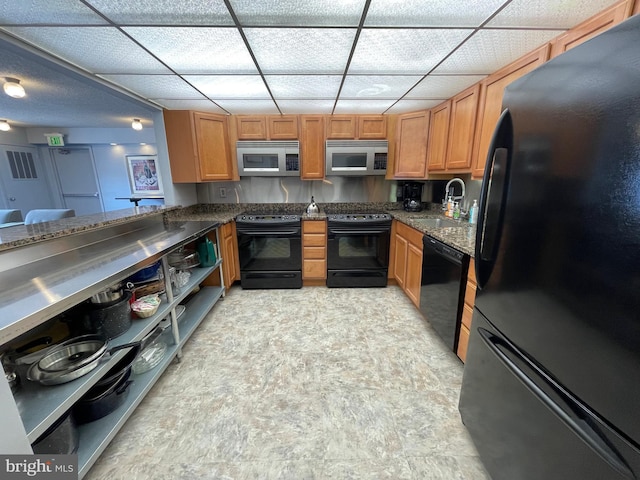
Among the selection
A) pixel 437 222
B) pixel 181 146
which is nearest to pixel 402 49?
pixel 437 222

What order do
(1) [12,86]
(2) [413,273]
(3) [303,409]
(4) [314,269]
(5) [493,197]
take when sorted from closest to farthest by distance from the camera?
(5) [493,197], (3) [303,409], (1) [12,86], (2) [413,273], (4) [314,269]

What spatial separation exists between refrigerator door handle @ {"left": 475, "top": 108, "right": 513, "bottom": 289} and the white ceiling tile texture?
746mm

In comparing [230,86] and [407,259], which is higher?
[230,86]

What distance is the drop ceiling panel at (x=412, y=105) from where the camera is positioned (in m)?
2.68

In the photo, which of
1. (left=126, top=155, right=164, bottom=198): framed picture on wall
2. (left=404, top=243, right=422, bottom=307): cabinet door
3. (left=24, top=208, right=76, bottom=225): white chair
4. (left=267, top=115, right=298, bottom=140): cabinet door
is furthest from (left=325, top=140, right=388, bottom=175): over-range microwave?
(left=126, top=155, right=164, bottom=198): framed picture on wall

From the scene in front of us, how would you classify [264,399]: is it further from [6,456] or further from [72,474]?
[6,456]

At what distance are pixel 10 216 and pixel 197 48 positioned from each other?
5.22 m

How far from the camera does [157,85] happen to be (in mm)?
2150

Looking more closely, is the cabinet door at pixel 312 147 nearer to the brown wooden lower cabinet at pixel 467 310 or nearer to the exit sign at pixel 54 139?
the brown wooden lower cabinet at pixel 467 310

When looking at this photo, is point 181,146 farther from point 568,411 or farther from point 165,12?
point 568,411

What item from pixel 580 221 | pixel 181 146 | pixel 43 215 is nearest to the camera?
pixel 580 221

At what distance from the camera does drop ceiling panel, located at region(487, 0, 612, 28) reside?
46.3 inches

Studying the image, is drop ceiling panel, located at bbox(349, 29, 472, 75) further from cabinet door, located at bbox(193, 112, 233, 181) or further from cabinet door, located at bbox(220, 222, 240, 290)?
cabinet door, located at bbox(220, 222, 240, 290)

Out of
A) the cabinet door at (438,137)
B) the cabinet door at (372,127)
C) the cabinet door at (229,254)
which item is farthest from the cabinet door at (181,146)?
the cabinet door at (438,137)
